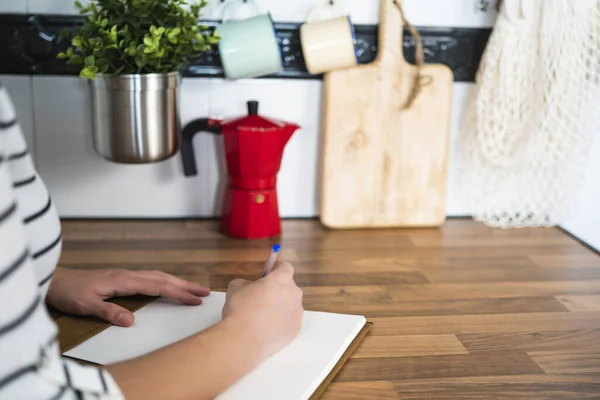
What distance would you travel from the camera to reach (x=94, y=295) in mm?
862

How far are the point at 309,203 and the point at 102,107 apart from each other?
0.46 m

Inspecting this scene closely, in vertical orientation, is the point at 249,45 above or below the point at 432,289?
above

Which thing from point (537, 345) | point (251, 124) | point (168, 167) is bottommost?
point (537, 345)

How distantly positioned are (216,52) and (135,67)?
0.70ft

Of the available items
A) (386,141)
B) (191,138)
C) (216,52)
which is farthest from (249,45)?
(386,141)

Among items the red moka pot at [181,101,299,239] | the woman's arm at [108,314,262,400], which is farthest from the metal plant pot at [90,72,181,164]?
the woman's arm at [108,314,262,400]

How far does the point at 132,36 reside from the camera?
3.50 feet

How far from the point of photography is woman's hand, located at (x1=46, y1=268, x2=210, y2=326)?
0.84 metres

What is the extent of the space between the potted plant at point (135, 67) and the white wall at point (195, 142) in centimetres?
15

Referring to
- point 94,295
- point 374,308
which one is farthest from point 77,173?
point 374,308

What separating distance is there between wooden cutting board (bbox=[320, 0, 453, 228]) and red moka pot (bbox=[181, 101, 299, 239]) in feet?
0.37

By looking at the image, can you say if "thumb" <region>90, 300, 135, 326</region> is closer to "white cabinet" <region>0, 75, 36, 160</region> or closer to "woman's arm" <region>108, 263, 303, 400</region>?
"woman's arm" <region>108, 263, 303, 400</region>

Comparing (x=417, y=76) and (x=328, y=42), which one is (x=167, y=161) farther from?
(x=417, y=76)

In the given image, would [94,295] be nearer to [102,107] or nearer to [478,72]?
[102,107]
